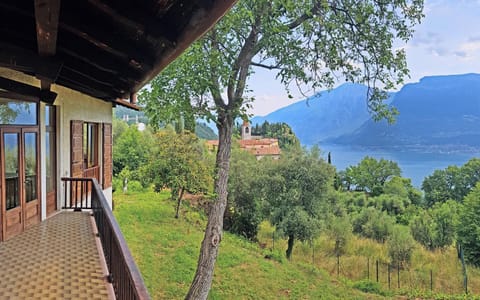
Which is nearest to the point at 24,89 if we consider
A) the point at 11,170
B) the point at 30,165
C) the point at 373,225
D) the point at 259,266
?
the point at 11,170

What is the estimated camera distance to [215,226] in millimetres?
8062

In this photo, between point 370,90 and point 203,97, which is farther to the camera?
point 370,90

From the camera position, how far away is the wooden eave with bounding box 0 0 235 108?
1.89 meters

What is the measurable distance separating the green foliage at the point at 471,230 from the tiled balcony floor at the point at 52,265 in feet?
56.0

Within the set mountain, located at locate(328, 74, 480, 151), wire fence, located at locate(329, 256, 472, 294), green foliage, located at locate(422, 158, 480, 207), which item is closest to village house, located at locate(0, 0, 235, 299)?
wire fence, located at locate(329, 256, 472, 294)

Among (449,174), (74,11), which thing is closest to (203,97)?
(74,11)

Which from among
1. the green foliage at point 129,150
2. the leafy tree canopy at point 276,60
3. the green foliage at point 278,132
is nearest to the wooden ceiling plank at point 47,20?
the leafy tree canopy at point 276,60

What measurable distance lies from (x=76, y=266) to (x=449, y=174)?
114 ft

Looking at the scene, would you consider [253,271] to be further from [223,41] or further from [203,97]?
[223,41]

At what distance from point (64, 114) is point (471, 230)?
1793cm

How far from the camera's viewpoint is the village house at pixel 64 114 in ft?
7.09

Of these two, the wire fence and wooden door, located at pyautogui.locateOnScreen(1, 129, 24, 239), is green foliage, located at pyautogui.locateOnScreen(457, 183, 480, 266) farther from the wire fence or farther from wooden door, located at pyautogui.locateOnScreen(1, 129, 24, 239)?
wooden door, located at pyautogui.locateOnScreen(1, 129, 24, 239)

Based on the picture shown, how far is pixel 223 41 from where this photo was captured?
25.8ft

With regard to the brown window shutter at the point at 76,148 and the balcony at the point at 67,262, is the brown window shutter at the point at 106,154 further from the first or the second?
the balcony at the point at 67,262
